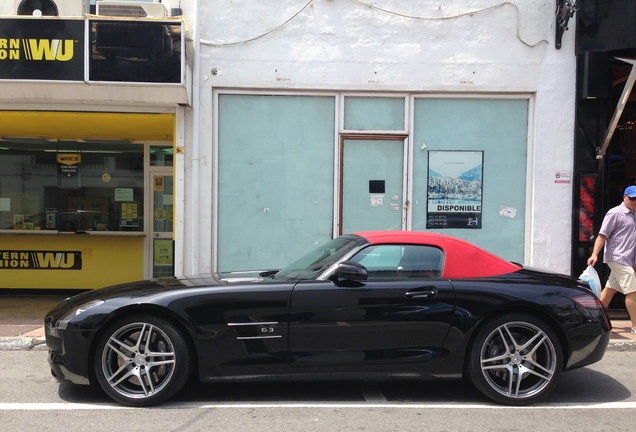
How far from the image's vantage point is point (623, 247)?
7109mm

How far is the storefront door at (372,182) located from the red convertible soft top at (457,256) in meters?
3.27

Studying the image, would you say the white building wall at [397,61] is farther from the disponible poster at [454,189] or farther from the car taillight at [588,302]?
the car taillight at [588,302]

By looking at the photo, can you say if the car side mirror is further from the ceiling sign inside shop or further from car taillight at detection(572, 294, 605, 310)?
the ceiling sign inside shop

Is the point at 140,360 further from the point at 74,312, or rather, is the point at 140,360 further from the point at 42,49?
the point at 42,49

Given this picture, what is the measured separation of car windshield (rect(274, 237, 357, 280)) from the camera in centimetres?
498

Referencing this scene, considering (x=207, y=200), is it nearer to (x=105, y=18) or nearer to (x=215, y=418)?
(x=105, y=18)

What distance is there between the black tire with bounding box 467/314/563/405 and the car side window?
664 mm

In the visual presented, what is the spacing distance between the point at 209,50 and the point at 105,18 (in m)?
1.50

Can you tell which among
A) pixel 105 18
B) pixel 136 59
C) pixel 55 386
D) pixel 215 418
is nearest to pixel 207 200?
pixel 136 59

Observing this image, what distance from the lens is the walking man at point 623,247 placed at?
7066 mm

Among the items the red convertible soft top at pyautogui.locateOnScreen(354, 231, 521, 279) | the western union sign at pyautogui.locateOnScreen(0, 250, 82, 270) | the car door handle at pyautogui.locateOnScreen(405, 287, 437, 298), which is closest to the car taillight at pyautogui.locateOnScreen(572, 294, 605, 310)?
the red convertible soft top at pyautogui.locateOnScreen(354, 231, 521, 279)

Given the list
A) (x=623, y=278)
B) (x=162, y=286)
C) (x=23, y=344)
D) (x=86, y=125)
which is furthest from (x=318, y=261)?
(x=86, y=125)

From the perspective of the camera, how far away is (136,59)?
24.6 ft

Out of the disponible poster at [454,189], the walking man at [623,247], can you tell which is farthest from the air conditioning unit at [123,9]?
the walking man at [623,247]
